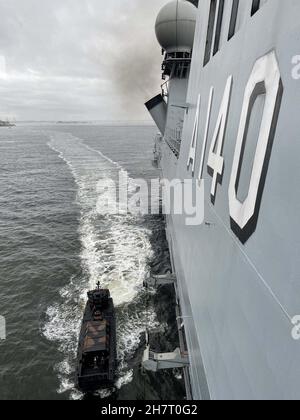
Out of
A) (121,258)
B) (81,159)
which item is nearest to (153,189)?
(121,258)

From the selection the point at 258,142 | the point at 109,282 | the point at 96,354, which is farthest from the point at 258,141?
the point at 109,282

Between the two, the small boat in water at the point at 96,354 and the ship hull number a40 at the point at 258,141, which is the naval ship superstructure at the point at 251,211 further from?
the small boat in water at the point at 96,354

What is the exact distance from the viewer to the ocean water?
12.4 metres

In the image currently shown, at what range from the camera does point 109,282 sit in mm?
17938

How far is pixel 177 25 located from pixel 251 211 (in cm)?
2345

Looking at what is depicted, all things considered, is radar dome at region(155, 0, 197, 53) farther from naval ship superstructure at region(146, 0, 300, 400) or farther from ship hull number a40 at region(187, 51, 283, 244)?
ship hull number a40 at region(187, 51, 283, 244)

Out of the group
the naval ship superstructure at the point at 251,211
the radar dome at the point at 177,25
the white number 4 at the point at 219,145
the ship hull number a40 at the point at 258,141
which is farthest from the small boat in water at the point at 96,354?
the radar dome at the point at 177,25

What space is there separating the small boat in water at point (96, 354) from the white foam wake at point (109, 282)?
0.95m

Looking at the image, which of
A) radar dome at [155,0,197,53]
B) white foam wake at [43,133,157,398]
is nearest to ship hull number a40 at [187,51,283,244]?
white foam wake at [43,133,157,398]

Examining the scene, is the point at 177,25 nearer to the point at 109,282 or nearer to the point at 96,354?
the point at 109,282

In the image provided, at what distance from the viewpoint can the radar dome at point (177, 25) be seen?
2186cm
